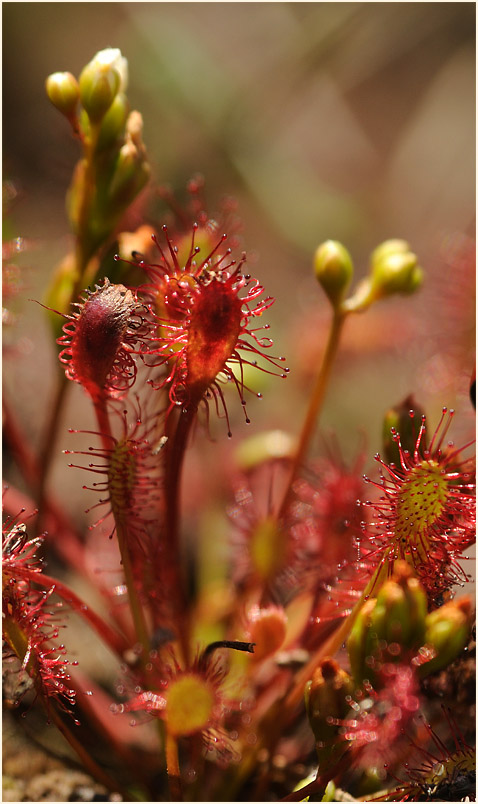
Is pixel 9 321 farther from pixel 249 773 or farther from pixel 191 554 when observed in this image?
pixel 249 773

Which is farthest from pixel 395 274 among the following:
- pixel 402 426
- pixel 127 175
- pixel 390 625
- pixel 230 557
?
pixel 230 557

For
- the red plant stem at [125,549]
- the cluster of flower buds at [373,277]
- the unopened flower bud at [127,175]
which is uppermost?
the unopened flower bud at [127,175]

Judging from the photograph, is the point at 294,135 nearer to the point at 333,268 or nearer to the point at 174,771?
the point at 333,268

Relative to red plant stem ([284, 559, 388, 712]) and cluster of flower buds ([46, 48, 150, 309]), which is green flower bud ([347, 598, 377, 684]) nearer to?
red plant stem ([284, 559, 388, 712])

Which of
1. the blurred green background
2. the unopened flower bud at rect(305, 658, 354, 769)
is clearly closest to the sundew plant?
the unopened flower bud at rect(305, 658, 354, 769)

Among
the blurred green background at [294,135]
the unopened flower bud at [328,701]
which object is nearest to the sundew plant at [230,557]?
the unopened flower bud at [328,701]

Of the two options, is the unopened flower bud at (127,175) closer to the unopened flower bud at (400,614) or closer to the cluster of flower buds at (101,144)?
the cluster of flower buds at (101,144)
